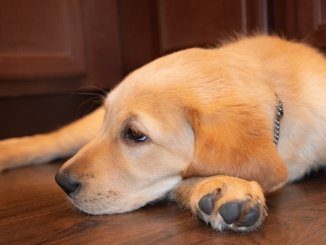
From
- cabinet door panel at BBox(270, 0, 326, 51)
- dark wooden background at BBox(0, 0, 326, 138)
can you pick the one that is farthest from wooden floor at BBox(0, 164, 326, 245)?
dark wooden background at BBox(0, 0, 326, 138)

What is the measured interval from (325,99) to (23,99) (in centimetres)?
199

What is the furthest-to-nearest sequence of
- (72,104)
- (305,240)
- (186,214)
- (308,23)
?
(72,104) → (308,23) → (186,214) → (305,240)

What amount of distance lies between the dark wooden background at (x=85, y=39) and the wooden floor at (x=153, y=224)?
4.18 feet

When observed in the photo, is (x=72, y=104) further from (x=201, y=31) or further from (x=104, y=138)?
(x=104, y=138)

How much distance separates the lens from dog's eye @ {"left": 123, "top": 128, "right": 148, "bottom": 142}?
1.44m

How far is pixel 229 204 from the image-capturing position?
1208 millimetres

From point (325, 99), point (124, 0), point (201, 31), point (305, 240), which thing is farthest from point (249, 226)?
point (124, 0)

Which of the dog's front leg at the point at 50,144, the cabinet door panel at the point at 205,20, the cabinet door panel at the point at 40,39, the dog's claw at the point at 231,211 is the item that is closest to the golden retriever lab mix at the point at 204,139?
the dog's claw at the point at 231,211

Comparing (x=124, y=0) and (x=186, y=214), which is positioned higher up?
(x=124, y=0)

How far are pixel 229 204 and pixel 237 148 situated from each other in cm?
17

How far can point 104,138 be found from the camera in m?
1.54

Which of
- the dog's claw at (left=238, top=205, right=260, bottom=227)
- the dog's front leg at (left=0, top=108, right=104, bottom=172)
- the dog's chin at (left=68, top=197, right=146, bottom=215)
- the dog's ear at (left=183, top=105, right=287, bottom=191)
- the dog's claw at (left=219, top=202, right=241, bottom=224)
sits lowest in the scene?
the dog's front leg at (left=0, top=108, right=104, bottom=172)

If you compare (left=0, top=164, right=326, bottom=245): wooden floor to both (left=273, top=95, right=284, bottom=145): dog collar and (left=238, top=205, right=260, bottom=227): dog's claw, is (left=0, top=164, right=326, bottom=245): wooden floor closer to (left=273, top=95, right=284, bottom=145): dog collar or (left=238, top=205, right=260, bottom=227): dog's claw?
(left=238, top=205, right=260, bottom=227): dog's claw

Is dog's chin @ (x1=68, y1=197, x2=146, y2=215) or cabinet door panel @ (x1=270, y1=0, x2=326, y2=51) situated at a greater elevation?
cabinet door panel @ (x1=270, y1=0, x2=326, y2=51)
